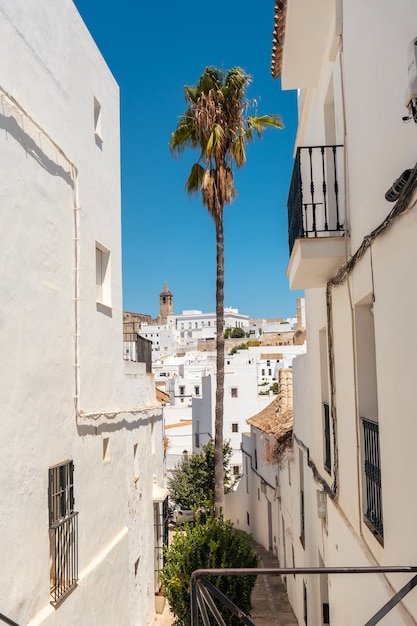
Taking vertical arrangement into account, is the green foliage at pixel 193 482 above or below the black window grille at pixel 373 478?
below

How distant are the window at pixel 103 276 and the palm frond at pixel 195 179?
6477mm

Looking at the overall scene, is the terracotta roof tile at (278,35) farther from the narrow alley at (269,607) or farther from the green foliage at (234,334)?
the green foliage at (234,334)

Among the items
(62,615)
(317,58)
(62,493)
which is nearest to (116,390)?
(62,493)

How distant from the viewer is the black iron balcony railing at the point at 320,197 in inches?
251

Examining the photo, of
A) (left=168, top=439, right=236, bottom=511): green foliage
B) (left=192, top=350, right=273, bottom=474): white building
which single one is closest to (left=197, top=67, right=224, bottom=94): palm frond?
(left=168, top=439, right=236, bottom=511): green foliage

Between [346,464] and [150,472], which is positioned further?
[150,472]

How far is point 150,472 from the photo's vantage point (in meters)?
14.8

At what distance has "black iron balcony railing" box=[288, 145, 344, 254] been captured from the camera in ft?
21.0

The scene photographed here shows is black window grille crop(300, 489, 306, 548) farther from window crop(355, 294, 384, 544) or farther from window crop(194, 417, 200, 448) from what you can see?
window crop(194, 417, 200, 448)

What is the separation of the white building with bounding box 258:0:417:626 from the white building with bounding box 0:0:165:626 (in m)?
2.95


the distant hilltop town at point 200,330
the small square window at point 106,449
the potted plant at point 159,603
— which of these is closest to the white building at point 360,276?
the small square window at point 106,449

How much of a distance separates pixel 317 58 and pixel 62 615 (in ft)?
25.3

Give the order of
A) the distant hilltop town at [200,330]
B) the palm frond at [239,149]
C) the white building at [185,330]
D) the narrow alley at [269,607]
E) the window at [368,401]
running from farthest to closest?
1. the white building at [185,330]
2. the distant hilltop town at [200,330]
3. the palm frond at [239,149]
4. the narrow alley at [269,607]
5. the window at [368,401]

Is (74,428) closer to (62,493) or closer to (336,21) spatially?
(62,493)
